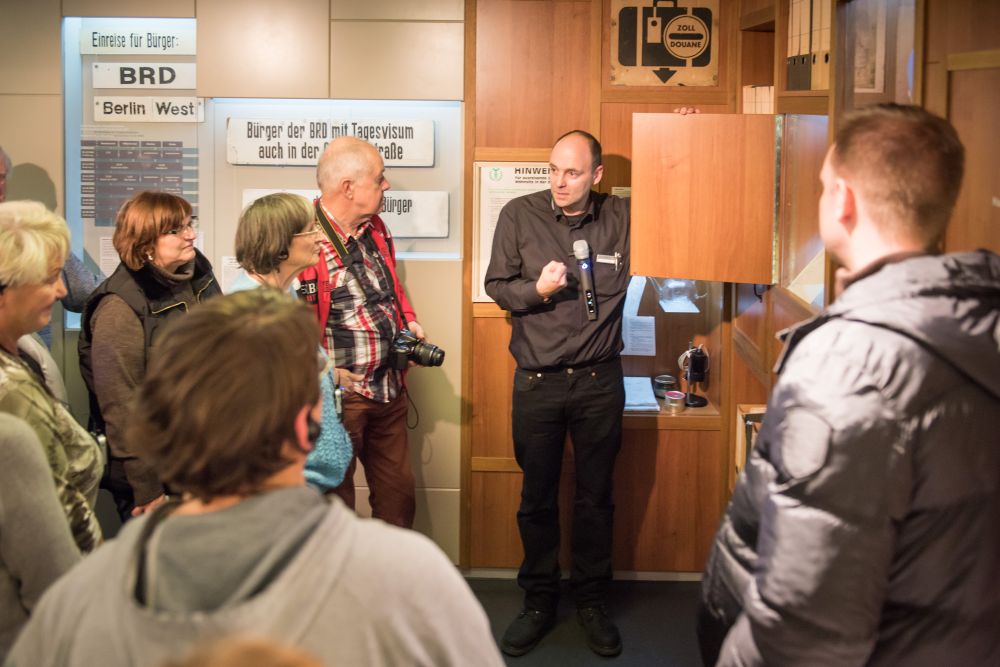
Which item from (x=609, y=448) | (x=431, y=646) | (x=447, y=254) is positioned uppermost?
(x=447, y=254)

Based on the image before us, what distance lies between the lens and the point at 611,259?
13.3 ft

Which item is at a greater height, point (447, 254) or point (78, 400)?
point (447, 254)

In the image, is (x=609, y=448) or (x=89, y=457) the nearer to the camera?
(x=89, y=457)

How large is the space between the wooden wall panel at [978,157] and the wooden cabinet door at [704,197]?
132cm

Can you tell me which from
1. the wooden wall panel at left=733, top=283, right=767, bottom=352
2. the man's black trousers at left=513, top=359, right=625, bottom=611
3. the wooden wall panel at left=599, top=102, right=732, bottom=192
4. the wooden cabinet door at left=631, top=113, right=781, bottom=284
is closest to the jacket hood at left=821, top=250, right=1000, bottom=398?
the wooden wall panel at left=733, top=283, right=767, bottom=352

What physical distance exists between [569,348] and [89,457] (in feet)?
6.86

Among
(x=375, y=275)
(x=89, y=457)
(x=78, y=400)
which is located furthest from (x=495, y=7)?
(x=89, y=457)

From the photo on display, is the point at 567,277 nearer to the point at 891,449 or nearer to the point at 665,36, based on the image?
the point at 665,36

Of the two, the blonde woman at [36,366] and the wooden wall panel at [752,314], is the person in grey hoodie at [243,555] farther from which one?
the wooden wall panel at [752,314]

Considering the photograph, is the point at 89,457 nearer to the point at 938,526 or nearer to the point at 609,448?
the point at 938,526

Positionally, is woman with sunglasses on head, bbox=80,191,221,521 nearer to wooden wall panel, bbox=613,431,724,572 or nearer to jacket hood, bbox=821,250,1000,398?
wooden wall panel, bbox=613,431,724,572

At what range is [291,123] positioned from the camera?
14.6 feet

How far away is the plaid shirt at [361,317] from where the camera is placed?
3867 millimetres

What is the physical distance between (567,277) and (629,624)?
54.5 inches
